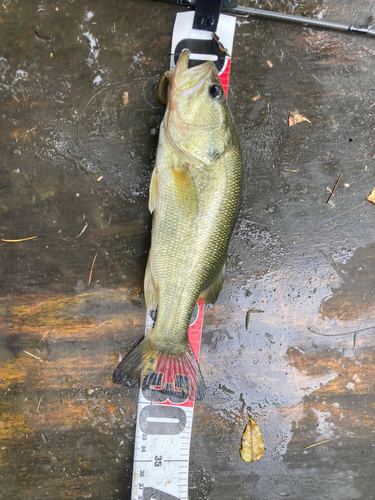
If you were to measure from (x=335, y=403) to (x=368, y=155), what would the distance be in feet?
6.57

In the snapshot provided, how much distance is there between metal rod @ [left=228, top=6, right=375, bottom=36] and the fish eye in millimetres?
770

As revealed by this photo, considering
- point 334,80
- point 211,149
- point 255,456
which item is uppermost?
point 334,80

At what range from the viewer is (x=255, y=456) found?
8.07 feet

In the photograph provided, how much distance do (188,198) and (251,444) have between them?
200 centimetres

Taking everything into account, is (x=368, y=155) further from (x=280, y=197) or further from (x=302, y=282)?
(x=302, y=282)

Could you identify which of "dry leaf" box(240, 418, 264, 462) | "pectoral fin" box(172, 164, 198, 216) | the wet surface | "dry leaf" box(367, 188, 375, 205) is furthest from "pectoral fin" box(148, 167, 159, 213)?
"dry leaf" box(240, 418, 264, 462)

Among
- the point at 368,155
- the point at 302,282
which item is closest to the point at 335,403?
the point at 302,282

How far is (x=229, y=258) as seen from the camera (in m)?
2.46

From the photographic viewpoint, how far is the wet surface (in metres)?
2.28

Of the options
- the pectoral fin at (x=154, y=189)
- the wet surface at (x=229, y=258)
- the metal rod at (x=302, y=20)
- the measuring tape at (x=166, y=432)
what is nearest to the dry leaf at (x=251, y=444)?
the wet surface at (x=229, y=258)

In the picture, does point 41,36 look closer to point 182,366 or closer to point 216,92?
point 216,92

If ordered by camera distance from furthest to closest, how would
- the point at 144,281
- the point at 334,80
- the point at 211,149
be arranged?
1. the point at 334,80
2. the point at 144,281
3. the point at 211,149

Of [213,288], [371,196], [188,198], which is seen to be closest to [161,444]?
[213,288]

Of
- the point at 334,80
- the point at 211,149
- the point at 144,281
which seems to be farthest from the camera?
the point at 334,80
